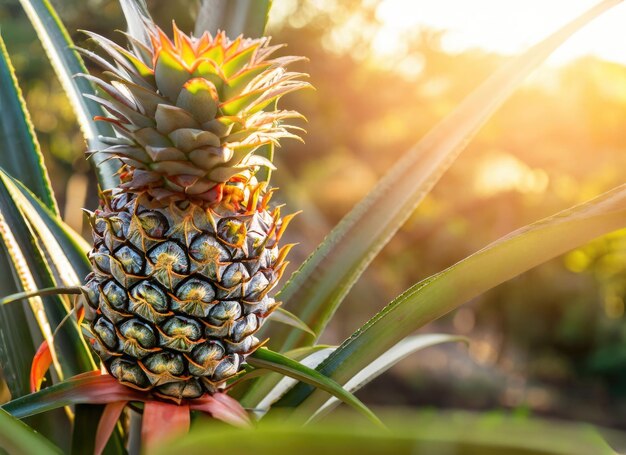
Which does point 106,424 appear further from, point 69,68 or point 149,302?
point 69,68

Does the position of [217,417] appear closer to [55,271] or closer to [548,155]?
[55,271]

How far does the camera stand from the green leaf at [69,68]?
583mm

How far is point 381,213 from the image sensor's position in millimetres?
582

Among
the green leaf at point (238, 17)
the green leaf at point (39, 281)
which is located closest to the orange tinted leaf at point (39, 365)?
the green leaf at point (39, 281)

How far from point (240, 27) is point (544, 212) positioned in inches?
164

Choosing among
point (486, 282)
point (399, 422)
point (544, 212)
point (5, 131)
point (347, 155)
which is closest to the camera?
point (399, 422)

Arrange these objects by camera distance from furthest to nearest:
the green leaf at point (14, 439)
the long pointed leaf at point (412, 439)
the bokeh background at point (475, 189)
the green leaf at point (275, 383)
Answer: the bokeh background at point (475, 189)
the green leaf at point (275, 383)
the green leaf at point (14, 439)
the long pointed leaf at point (412, 439)

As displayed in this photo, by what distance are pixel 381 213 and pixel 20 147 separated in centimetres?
33

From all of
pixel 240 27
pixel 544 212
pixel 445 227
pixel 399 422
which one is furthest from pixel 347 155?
pixel 399 422

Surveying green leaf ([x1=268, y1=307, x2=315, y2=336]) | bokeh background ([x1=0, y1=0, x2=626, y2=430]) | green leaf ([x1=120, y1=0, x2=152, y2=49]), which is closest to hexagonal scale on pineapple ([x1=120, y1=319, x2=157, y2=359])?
green leaf ([x1=268, y1=307, x2=315, y2=336])

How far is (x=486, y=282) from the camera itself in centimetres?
43

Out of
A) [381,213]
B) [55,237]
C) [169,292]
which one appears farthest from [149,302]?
[381,213]

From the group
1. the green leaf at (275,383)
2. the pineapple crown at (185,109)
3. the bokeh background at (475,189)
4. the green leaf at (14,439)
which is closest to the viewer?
the green leaf at (14,439)

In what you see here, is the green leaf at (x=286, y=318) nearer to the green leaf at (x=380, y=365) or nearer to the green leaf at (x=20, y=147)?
the green leaf at (x=380, y=365)
